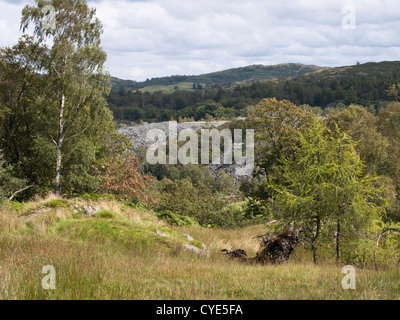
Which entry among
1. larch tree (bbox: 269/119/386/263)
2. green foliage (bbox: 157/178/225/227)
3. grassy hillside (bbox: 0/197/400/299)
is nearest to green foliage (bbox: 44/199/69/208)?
grassy hillside (bbox: 0/197/400/299)

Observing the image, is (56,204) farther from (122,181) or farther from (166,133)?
(166,133)

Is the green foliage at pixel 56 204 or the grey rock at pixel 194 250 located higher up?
the green foliage at pixel 56 204

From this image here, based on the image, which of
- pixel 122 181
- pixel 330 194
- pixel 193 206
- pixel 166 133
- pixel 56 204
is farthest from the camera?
pixel 166 133

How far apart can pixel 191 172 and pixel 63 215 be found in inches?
3634

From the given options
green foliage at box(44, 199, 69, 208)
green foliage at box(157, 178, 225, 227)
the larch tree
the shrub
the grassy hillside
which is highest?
the larch tree

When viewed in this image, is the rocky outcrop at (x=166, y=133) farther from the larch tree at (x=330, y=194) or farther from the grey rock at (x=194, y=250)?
the larch tree at (x=330, y=194)

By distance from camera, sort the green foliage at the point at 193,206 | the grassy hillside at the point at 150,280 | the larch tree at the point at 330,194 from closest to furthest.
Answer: the grassy hillside at the point at 150,280 → the larch tree at the point at 330,194 → the green foliage at the point at 193,206

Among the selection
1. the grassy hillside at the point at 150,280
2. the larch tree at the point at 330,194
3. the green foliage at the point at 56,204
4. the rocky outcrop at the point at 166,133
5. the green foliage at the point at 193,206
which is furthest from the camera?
the rocky outcrop at the point at 166,133

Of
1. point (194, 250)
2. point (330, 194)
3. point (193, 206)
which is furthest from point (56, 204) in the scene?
point (193, 206)

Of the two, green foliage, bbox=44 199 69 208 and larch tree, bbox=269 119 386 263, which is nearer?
larch tree, bbox=269 119 386 263

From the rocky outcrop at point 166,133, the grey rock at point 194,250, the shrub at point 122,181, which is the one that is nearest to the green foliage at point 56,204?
the grey rock at point 194,250

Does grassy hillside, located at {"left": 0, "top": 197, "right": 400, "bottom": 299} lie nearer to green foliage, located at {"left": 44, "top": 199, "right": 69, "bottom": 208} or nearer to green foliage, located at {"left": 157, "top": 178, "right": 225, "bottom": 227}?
green foliage, located at {"left": 44, "top": 199, "right": 69, "bottom": 208}

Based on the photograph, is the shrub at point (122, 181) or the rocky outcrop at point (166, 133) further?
the rocky outcrop at point (166, 133)
